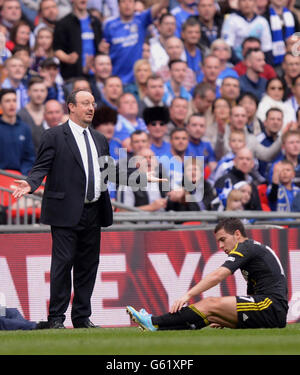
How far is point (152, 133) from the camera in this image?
16031 mm

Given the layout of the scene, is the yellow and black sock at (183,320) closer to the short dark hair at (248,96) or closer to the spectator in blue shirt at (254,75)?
the short dark hair at (248,96)

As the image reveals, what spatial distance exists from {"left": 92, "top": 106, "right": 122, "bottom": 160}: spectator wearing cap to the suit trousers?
482 cm

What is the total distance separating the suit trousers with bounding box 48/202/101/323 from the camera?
10648 millimetres

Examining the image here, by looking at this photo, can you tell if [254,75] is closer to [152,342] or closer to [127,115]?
[127,115]

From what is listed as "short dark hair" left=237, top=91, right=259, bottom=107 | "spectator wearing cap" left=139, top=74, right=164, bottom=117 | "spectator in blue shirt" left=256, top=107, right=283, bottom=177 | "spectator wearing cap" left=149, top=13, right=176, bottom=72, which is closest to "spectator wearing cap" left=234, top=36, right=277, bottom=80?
"short dark hair" left=237, top=91, right=259, bottom=107

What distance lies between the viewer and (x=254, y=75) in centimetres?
1844

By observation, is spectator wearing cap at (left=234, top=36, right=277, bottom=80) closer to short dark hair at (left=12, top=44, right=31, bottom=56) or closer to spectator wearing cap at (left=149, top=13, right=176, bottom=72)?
spectator wearing cap at (left=149, top=13, right=176, bottom=72)

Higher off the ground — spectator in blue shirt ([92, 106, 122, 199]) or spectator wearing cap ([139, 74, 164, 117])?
spectator wearing cap ([139, 74, 164, 117])

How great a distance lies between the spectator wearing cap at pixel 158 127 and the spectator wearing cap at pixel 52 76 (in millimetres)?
1300

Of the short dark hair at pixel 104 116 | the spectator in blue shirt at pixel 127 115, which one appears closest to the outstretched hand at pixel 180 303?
the short dark hair at pixel 104 116

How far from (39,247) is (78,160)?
2.44 m

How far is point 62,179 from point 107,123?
501 centimetres
